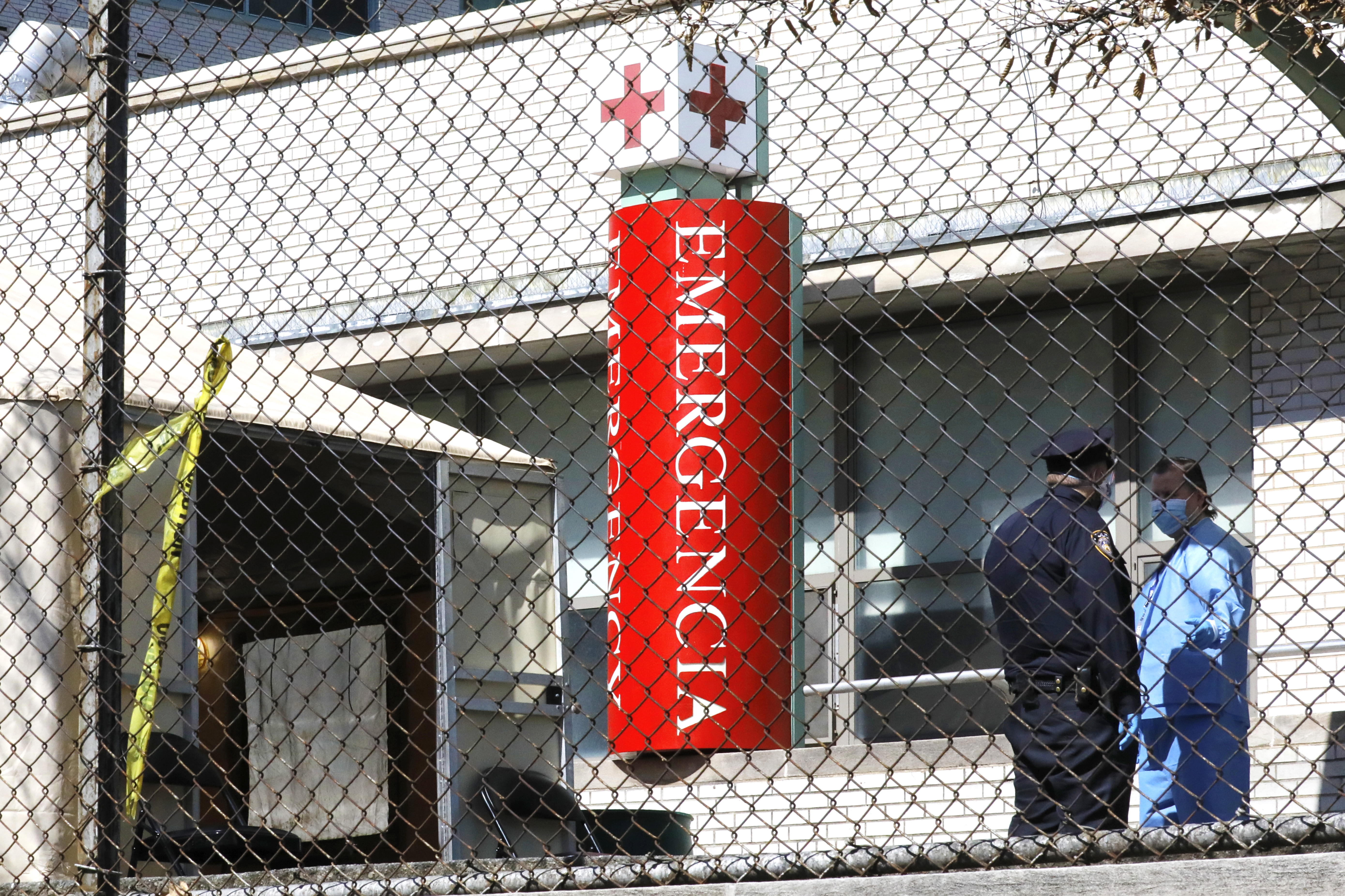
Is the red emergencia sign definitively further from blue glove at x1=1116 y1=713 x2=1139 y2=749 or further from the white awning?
blue glove at x1=1116 y1=713 x2=1139 y2=749

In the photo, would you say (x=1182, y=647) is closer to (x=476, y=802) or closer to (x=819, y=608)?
(x=476, y=802)

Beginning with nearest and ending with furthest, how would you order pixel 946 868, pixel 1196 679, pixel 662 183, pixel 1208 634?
pixel 946 868 < pixel 1208 634 < pixel 1196 679 < pixel 662 183

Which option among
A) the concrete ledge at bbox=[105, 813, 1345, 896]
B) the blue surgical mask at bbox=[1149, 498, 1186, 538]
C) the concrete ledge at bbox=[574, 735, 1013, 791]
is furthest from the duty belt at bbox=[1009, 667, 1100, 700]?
the concrete ledge at bbox=[105, 813, 1345, 896]

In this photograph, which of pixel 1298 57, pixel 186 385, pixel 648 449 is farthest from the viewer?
pixel 186 385

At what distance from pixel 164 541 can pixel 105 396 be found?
1003 millimetres

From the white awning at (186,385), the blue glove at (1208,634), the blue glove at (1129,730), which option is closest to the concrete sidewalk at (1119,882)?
the blue glove at (1129,730)

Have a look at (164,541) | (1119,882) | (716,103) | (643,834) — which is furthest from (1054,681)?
(716,103)

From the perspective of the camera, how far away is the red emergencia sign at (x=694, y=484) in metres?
8.51

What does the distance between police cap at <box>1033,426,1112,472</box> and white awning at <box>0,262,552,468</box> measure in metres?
2.21

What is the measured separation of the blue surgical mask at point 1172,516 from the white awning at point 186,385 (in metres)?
2.66

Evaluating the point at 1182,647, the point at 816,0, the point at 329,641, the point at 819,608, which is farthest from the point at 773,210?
the point at 1182,647

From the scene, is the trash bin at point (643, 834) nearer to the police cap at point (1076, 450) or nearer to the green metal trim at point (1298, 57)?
the police cap at point (1076, 450)

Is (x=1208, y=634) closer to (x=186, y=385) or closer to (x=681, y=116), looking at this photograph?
(x=186, y=385)

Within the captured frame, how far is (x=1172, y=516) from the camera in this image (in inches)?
230
